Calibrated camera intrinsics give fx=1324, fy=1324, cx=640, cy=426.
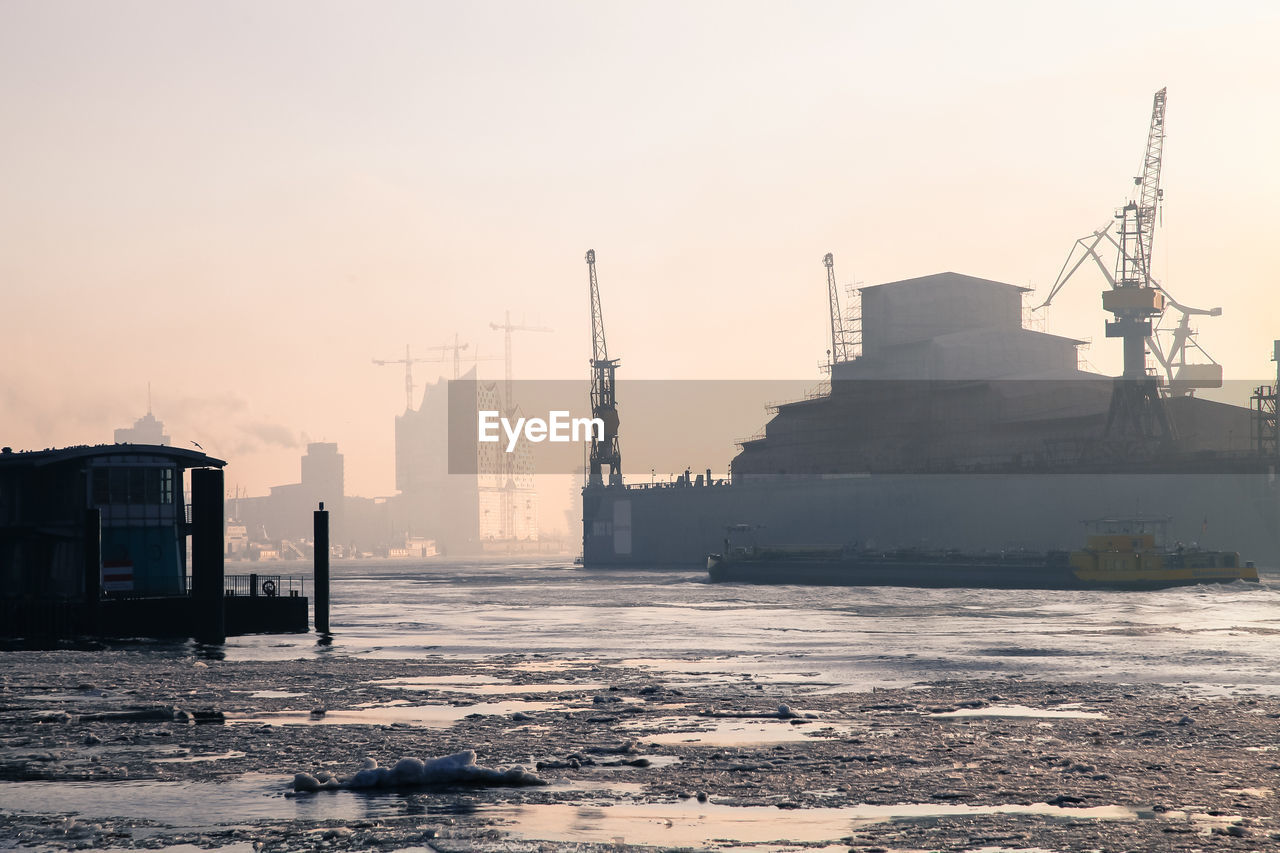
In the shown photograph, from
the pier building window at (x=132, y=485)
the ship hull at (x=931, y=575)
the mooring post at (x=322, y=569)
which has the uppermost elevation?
the pier building window at (x=132, y=485)

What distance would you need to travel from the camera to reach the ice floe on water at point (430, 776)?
18594mm

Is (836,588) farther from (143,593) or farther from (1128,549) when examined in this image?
(143,593)

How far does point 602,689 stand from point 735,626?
93.7ft

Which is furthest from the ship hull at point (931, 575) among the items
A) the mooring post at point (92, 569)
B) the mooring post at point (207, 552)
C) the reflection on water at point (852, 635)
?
the mooring post at point (92, 569)

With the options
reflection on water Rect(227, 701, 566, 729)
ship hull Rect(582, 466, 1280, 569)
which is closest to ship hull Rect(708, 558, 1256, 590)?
ship hull Rect(582, 466, 1280, 569)

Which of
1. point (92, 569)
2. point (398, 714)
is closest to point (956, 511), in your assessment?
point (92, 569)

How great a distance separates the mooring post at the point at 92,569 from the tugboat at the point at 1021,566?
72.5 m

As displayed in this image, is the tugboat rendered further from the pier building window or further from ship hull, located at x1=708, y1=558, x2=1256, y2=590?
the pier building window

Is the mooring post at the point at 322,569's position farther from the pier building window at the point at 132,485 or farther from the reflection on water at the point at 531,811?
the reflection on water at the point at 531,811

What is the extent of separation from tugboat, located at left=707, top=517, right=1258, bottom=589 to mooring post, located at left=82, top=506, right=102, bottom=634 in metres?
72.5

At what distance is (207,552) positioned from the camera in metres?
49.4

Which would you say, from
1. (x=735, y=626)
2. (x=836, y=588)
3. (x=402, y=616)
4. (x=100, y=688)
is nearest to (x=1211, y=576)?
(x=836, y=588)

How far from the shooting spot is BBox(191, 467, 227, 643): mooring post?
4934cm

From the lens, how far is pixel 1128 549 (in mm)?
98000
